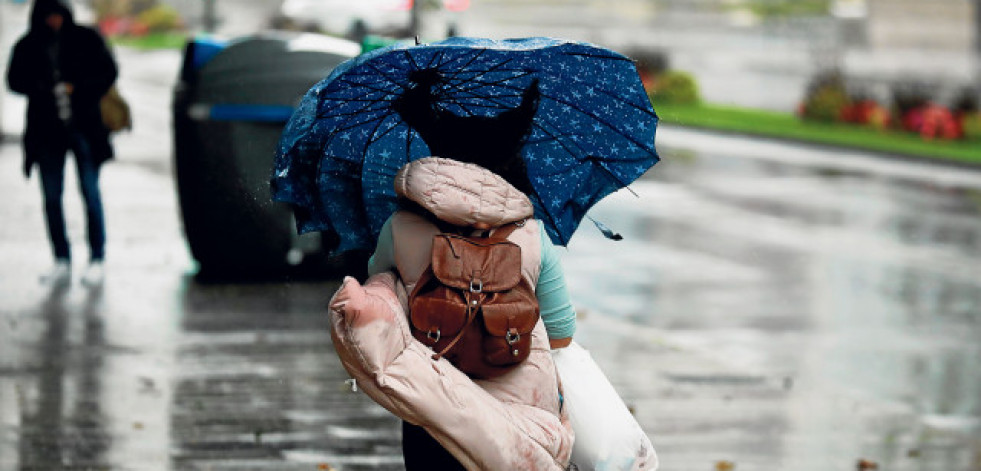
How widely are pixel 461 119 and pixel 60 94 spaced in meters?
6.73

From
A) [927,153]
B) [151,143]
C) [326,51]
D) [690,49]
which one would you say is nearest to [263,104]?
[326,51]

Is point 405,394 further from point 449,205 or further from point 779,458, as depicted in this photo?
point 779,458

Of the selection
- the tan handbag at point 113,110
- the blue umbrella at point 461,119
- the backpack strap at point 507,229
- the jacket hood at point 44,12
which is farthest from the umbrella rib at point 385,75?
the tan handbag at point 113,110

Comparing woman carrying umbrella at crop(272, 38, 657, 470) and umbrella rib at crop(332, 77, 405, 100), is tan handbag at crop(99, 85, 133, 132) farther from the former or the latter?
umbrella rib at crop(332, 77, 405, 100)

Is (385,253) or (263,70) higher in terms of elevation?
(385,253)

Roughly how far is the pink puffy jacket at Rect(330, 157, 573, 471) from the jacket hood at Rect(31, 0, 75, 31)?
7194 mm

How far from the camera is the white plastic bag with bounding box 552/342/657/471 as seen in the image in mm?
4527

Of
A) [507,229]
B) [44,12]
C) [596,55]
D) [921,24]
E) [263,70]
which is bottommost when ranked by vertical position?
[921,24]

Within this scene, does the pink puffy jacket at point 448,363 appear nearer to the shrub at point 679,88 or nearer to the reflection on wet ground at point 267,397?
the reflection on wet ground at point 267,397

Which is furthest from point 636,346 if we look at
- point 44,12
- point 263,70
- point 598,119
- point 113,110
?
point 598,119

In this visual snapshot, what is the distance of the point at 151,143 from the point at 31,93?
10251 mm

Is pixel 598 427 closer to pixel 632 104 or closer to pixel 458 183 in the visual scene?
pixel 458 183

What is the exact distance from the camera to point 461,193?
429 centimetres

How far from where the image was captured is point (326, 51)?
10.7 m
